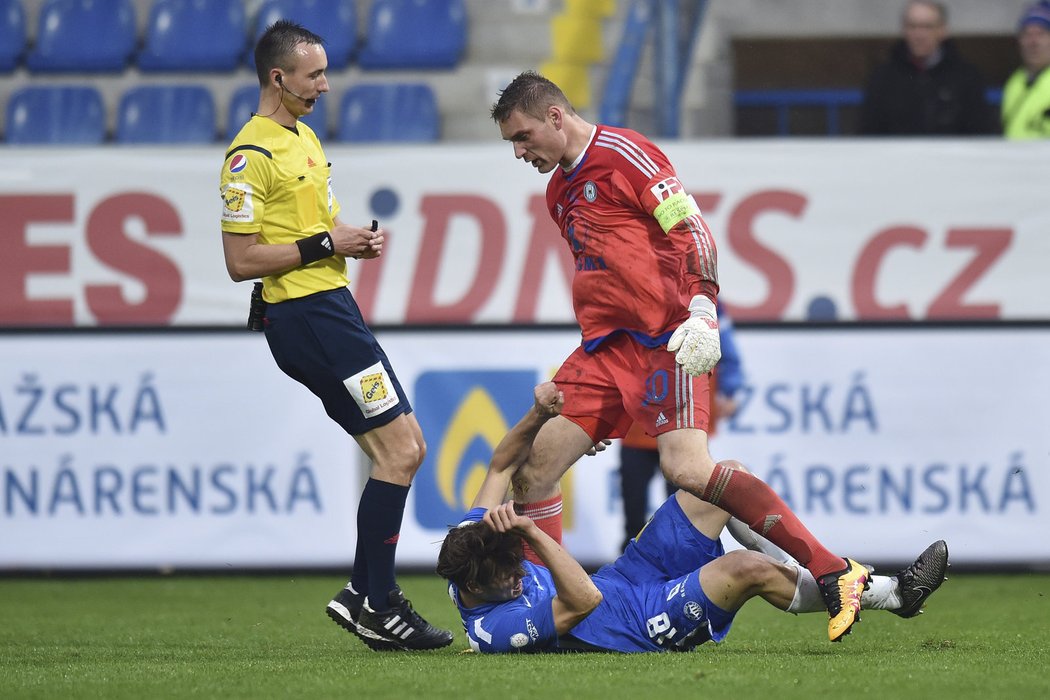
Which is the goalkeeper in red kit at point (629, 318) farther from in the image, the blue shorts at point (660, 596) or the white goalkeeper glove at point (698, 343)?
the blue shorts at point (660, 596)

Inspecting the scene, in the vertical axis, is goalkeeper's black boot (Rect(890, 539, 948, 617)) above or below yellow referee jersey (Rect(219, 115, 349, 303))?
below

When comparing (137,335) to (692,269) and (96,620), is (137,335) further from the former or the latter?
(692,269)

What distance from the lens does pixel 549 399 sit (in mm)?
5980

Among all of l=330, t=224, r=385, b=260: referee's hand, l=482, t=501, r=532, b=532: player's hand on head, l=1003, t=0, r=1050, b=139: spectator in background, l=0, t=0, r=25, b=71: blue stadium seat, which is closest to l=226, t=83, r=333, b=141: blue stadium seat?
l=0, t=0, r=25, b=71: blue stadium seat

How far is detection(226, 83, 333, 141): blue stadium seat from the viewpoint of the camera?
11.5m

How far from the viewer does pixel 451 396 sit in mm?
9203

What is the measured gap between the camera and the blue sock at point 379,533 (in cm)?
609

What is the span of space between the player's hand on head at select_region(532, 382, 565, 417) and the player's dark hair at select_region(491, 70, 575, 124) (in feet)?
3.21

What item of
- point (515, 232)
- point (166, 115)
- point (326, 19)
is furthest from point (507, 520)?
point (326, 19)

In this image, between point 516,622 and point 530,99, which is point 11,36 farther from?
point 516,622

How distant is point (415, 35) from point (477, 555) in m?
7.14

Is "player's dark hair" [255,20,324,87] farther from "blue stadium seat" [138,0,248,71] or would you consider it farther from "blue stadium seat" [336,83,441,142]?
"blue stadium seat" [138,0,248,71]

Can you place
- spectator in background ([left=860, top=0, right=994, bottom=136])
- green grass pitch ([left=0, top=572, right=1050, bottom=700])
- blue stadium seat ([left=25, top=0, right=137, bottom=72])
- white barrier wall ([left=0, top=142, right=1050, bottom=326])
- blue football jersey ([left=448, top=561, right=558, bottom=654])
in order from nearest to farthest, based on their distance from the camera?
green grass pitch ([left=0, top=572, right=1050, bottom=700])
blue football jersey ([left=448, top=561, right=558, bottom=654])
white barrier wall ([left=0, top=142, right=1050, bottom=326])
spectator in background ([left=860, top=0, right=994, bottom=136])
blue stadium seat ([left=25, top=0, right=137, bottom=72])

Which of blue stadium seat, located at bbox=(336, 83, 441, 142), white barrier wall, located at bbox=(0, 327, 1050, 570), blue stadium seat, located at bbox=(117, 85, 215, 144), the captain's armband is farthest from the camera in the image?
blue stadium seat, located at bbox=(117, 85, 215, 144)
